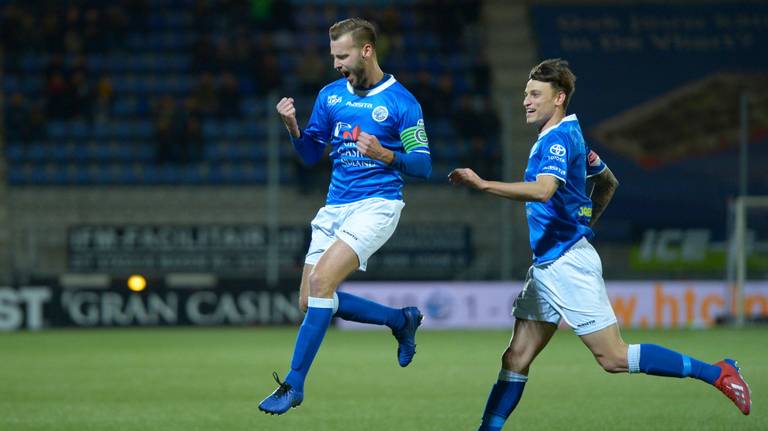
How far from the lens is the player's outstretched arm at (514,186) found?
5520 millimetres

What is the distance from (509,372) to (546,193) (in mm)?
1074

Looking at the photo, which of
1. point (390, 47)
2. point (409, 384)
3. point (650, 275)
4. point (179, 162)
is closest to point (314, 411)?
point (409, 384)

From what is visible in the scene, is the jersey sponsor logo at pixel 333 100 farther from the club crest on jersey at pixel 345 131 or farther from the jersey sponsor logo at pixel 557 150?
the jersey sponsor logo at pixel 557 150

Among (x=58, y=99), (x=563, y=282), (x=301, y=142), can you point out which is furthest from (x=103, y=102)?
(x=563, y=282)

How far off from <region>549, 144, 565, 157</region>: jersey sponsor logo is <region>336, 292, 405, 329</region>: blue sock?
5.10 ft

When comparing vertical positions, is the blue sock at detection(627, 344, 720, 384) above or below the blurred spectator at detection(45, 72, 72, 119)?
below

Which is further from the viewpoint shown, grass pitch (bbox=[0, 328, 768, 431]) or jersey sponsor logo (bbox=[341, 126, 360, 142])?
grass pitch (bbox=[0, 328, 768, 431])

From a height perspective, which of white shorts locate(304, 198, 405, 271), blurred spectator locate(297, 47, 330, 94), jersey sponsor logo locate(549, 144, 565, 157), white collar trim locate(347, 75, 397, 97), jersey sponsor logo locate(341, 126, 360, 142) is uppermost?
blurred spectator locate(297, 47, 330, 94)

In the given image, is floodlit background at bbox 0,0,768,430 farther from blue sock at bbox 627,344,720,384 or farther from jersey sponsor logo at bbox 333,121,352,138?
jersey sponsor logo at bbox 333,121,352,138

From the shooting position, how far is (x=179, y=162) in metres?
20.1

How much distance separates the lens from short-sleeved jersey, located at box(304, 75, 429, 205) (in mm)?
6547

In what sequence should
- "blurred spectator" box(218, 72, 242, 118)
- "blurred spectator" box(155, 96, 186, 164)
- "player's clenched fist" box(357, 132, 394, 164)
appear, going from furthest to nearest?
"blurred spectator" box(218, 72, 242, 118), "blurred spectator" box(155, 96, 186, 164), "player's clenched fist" box(357, 132, 394, 164)

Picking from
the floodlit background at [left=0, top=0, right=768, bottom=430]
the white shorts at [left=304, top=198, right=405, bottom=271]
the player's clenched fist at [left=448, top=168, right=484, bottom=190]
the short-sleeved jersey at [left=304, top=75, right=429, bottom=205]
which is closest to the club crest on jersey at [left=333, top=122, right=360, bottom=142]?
the short-sleeved jersey at [left=304, top=75, right=429, bottom=205]

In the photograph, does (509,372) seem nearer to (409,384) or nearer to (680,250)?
(409,384)
